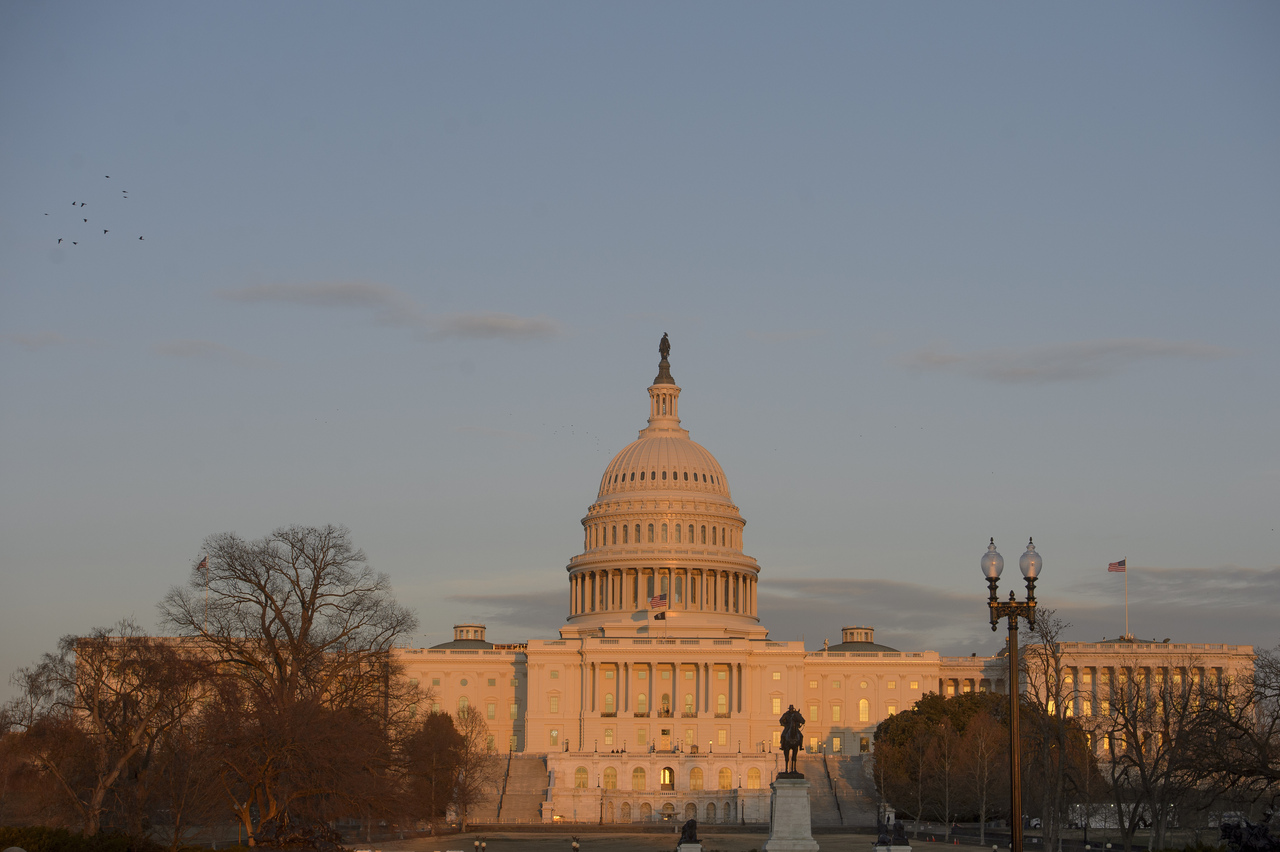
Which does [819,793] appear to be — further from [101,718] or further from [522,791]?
[101,718]

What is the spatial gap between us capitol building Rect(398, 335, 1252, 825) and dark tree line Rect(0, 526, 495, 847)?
60864 mm

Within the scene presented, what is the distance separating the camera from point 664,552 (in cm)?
16750

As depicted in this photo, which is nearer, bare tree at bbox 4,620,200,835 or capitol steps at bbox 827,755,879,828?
bare tree at bbox 4,620,200,835

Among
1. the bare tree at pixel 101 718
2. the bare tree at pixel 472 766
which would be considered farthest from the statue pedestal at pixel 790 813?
the bare tree at pixel 472 766

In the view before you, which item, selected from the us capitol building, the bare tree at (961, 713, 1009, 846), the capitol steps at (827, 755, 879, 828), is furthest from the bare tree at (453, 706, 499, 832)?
the bare tree at (961, 713, 1009, 846)

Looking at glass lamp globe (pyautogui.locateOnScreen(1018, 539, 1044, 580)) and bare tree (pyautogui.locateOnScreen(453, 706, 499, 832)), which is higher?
glass lamp globe (pyautogui.locateOnScreen(1018, 539, 1044, 580))

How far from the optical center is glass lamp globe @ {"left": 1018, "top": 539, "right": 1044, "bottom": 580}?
37.4 m

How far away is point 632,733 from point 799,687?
16732 mm

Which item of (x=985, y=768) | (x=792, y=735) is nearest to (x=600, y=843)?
(x=792, y=735)

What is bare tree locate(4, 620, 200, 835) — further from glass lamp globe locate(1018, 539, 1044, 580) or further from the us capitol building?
the us capitol building

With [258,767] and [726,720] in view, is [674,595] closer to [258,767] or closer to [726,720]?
[726,720]

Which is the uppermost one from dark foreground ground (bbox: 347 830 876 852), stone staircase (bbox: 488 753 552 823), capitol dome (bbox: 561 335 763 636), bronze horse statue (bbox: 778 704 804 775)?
capitol dome (bbox: 561 335 763 636)

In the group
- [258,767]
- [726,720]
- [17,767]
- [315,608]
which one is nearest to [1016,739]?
[258,767]

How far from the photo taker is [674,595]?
16750 cm
